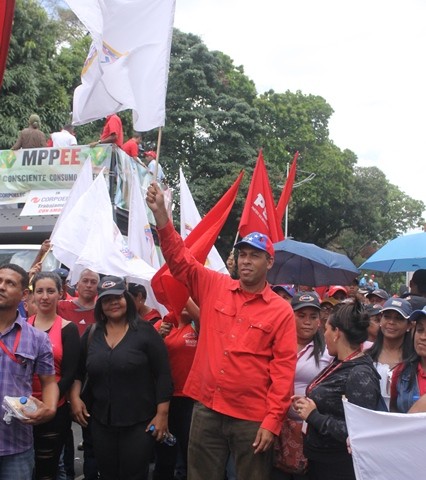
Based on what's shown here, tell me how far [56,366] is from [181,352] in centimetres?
97

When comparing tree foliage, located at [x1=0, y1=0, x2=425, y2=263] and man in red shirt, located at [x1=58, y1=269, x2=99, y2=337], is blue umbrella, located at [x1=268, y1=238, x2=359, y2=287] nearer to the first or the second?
man in red shirt, located at [x1=58, y1=269, x2=99, y2=337]

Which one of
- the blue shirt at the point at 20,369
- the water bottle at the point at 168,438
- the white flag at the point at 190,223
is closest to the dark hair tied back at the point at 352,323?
the water bottle at the point at 168,438

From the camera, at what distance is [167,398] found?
4762 mm

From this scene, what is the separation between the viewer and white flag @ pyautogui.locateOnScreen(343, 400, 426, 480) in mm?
3146

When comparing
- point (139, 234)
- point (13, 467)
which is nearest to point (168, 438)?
point (13, 467)

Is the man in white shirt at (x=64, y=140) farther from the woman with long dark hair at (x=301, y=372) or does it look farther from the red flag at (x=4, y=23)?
the woman with long dark hair at (x=301, y=372)

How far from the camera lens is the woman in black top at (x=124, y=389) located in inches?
183

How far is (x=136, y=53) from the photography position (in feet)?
15.5

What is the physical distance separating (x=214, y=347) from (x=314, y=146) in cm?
3928

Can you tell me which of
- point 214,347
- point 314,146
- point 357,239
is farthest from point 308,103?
point 214,347

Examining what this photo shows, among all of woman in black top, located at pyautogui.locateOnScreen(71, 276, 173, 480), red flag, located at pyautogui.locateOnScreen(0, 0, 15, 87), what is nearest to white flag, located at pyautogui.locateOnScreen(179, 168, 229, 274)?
woman in black top, located at pyautogui.locateOnScreen(71, 276, 173, 480)

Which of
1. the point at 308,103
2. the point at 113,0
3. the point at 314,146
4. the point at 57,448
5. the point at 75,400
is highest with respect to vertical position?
the point at 308,103

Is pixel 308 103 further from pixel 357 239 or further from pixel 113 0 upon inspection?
pixel 113 0

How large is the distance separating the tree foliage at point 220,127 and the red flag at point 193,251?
1413 centimetres
